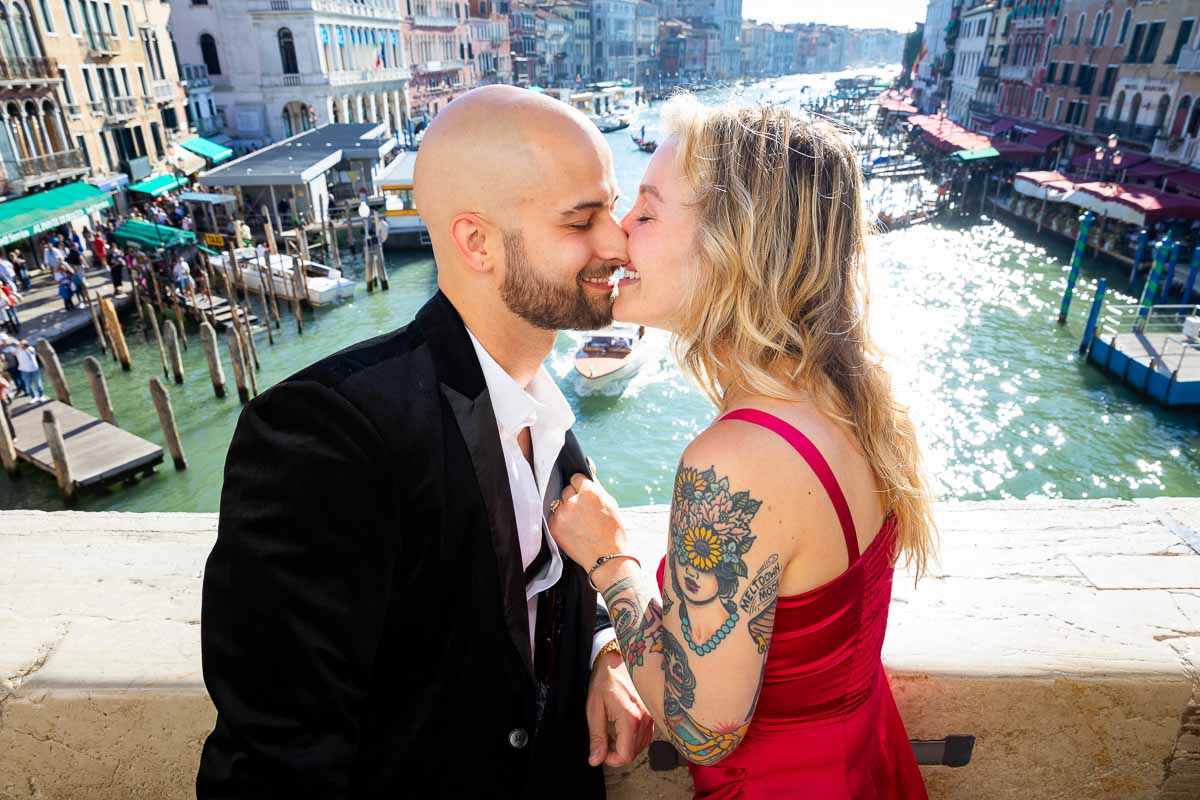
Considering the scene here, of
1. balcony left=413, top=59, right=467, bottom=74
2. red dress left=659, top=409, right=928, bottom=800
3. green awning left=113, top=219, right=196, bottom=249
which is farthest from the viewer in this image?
balcony left=413, top=59, right=467, bottom=74

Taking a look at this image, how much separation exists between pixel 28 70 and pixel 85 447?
13865 mm

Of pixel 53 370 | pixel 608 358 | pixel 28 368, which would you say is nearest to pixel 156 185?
pixel 53 370

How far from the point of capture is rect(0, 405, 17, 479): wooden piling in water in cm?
1079

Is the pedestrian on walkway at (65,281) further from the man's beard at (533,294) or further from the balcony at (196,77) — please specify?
the balcony at (196,77)

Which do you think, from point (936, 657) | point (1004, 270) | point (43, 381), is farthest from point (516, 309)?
point (1004, 270)

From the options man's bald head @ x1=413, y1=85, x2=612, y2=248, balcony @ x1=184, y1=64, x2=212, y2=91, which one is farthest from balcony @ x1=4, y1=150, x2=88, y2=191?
man's bald head @ x1=413, y1=85, x2=612, y2=248

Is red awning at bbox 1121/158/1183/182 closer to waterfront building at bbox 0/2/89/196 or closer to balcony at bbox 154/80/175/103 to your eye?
waterfront building at bbox 0/2/89/196

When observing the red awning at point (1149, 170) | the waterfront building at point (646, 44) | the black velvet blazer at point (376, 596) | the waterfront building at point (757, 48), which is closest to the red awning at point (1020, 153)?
the red awning at point (1149, 170)

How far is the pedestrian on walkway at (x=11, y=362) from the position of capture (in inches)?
468

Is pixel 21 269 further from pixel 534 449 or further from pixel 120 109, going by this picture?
pixel 534 449

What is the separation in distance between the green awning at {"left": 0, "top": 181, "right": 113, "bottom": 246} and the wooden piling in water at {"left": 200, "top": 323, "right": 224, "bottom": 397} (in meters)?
5.72

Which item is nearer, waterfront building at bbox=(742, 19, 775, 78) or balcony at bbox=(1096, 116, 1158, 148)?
balcony at bbox=(1096, 116, 1158, 148)

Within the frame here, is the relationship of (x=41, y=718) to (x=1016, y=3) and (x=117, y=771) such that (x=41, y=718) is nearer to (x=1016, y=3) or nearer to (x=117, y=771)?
(x=117, y=771)

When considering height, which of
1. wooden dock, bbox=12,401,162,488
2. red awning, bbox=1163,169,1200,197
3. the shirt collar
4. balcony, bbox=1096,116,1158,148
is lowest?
wooden dock, bbox=12,401,162,488
